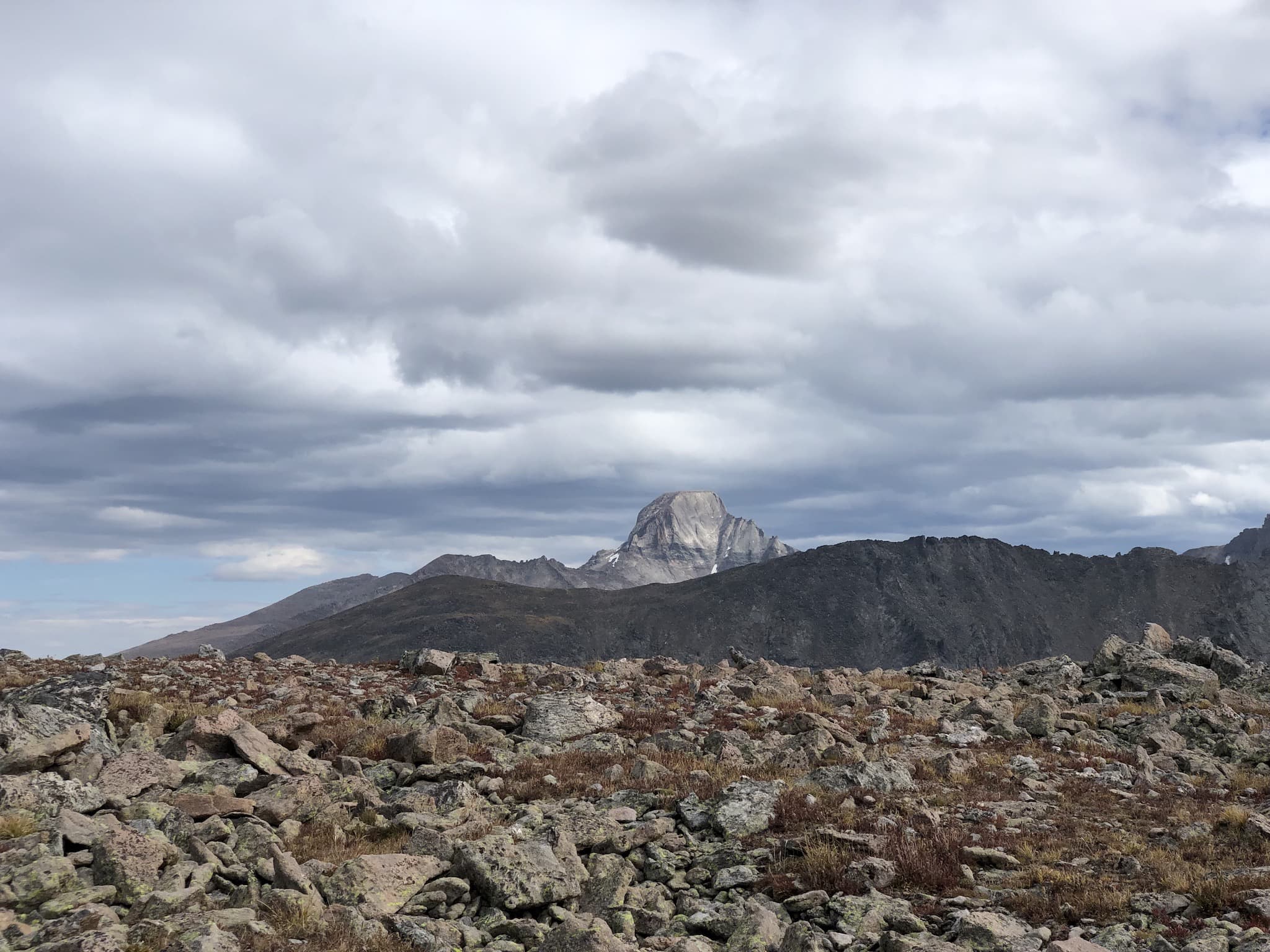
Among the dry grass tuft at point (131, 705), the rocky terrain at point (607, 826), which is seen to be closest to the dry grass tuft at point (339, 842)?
the rocky terrain at point (607, 826)

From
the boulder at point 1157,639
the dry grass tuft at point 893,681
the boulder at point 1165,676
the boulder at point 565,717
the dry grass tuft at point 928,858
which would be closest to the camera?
the dry grass tuft at point 928,858

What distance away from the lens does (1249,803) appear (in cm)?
1941

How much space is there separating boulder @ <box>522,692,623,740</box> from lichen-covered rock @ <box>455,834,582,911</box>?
10409 mm

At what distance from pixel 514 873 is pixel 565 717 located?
12.2m

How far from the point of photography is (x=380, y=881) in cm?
1148

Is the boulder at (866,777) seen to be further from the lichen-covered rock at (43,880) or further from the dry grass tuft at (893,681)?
the dry grass tuft at (893,681)

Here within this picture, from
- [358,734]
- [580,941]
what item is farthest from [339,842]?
[358,734]

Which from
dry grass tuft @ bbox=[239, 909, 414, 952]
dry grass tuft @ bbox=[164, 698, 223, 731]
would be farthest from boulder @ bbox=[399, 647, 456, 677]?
dry grass tuft @ bbox=[239, 909, 414, 952]

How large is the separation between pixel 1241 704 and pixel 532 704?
29.0 meters

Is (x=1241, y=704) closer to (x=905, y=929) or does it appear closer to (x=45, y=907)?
(x=905, y=929)

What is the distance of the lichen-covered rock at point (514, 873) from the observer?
11914 mm

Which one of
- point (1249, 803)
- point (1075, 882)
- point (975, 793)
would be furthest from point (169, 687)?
point (1249, 803)

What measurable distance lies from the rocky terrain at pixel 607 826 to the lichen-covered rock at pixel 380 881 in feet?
0.14

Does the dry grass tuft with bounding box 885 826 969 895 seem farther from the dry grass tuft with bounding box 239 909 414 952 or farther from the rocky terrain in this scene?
the dry grass tuft with bounding box 239 909 414 952
